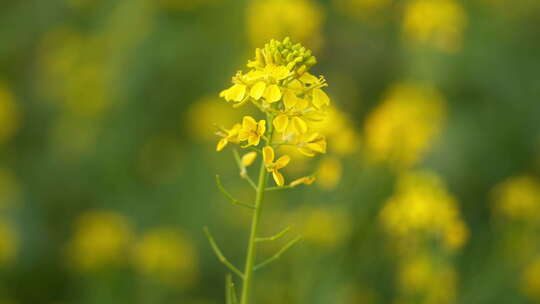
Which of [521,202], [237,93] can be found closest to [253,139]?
[237,93]

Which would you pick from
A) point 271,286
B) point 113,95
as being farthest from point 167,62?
point 271,286

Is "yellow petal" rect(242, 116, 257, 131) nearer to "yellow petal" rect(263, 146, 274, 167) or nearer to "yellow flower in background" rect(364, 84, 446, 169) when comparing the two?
"yellow petal" rect(263, 146, 274, 167)

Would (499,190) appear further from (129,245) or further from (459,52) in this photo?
(129,245)

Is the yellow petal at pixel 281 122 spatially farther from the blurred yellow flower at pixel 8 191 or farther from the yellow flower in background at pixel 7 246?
the blurred yellow flower at pixel 8 191

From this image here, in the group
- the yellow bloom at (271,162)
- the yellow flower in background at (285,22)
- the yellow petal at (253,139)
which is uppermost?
the yellow flower in background at (285,22)

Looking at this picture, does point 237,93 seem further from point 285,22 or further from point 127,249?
point 127,249

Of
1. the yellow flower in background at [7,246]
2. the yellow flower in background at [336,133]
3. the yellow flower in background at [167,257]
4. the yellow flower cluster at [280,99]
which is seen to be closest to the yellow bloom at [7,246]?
the yellow flower in background at [7,246]
